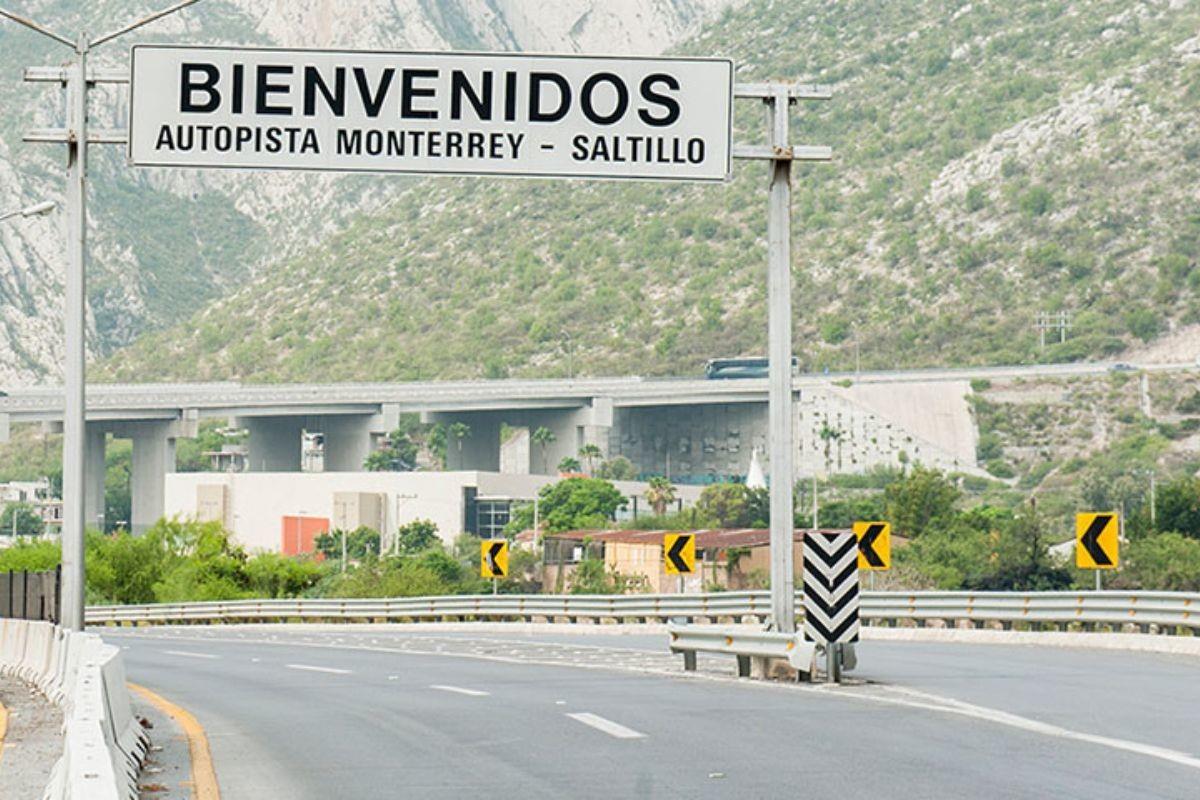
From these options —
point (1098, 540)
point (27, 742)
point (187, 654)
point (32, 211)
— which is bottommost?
point (187, 654)

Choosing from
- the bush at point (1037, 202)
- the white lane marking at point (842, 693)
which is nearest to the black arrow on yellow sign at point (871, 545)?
the white lane marking at point (842, 693)

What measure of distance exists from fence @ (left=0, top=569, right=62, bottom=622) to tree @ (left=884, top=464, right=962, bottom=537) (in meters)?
74.9

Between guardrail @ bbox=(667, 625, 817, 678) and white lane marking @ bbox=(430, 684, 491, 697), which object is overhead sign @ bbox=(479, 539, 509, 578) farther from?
white lane marking @ bbox=(430, 684, 491, 697)

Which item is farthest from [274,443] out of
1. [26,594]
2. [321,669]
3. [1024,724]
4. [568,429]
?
[1024,724]

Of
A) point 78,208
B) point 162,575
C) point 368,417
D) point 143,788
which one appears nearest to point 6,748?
point 143,788

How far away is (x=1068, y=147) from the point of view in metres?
189

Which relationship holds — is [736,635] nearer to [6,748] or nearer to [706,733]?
[706,733]

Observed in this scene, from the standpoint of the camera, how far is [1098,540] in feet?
111

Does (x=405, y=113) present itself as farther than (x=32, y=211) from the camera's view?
No

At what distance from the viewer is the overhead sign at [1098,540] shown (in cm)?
3369

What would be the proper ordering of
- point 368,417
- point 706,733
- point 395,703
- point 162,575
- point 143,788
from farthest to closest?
1. point 368,417
2. point 162,575
3. point 395,703
4. point 706,733
5. point 143,788

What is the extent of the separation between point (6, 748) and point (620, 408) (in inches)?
6311

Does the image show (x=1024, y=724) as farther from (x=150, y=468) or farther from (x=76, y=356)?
(x=150, y=468)

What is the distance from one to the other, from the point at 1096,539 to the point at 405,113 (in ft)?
54.8
